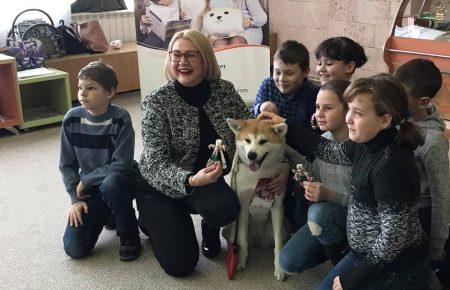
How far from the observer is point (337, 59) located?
216cm

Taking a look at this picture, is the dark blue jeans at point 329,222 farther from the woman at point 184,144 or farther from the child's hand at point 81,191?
the child's hand at point 81,191

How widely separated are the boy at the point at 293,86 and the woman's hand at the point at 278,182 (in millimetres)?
303

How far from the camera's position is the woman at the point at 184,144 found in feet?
6.18

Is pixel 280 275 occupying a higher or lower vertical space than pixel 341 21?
lower

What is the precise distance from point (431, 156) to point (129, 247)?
1.20m

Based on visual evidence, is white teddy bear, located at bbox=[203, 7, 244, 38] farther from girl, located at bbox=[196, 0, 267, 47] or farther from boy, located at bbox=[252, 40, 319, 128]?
boy, located at bbox=[252, 40, 319, 128]

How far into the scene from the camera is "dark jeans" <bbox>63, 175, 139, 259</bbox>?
2.02 metres

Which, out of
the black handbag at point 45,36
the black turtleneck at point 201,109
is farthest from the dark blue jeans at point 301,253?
the black handbag at point 45,36

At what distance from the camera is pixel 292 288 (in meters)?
1.86

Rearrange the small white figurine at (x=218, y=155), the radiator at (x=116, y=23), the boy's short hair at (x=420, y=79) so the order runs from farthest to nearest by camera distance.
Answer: the radiator at (x=116, y=23) < the small white figurine at (x=218, y=155) < the boy's short hair at (x=420, y=79)

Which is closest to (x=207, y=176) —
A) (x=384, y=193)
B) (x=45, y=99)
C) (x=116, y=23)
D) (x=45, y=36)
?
(x=384, y=193)

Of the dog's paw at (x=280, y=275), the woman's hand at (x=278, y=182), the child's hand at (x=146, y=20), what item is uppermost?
the child's hand at (x=146, y=20)

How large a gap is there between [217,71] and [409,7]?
2363 mm

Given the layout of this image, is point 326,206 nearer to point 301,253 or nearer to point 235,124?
point 301,253
